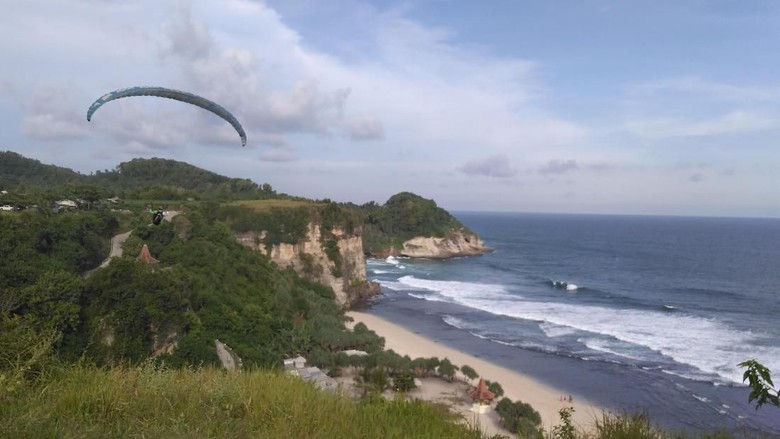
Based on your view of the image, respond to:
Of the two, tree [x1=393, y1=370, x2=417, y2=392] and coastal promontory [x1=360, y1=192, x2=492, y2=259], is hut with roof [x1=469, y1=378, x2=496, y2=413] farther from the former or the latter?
coastal promontory [x1=360, y1=192, x2=492, y2=259]

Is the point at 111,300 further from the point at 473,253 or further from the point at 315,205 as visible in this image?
the point at 473,253

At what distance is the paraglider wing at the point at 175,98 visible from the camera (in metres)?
11.9

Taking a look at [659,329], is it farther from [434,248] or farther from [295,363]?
[434,248]

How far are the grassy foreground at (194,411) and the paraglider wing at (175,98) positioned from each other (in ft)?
27.4

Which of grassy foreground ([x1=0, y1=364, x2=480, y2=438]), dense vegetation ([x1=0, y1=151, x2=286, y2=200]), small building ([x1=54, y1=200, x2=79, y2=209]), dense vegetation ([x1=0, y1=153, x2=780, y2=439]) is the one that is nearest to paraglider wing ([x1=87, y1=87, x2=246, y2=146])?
dense vegetation ([x1=0, y1=153, x2=780, y2=439])

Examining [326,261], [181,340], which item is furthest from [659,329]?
[181,340]

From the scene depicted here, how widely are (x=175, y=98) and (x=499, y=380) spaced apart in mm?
20113

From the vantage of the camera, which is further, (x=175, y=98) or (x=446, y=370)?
(x=446, y=370)

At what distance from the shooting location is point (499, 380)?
25.1m

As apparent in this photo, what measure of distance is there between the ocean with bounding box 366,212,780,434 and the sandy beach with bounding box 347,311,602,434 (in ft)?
3.50

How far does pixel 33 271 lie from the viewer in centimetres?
1988

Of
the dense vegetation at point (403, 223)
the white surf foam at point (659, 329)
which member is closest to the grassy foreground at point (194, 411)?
the white surf foam at point (659, 329)

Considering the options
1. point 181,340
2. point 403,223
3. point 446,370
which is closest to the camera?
point 181,340

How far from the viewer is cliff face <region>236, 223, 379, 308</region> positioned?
4344 cm
